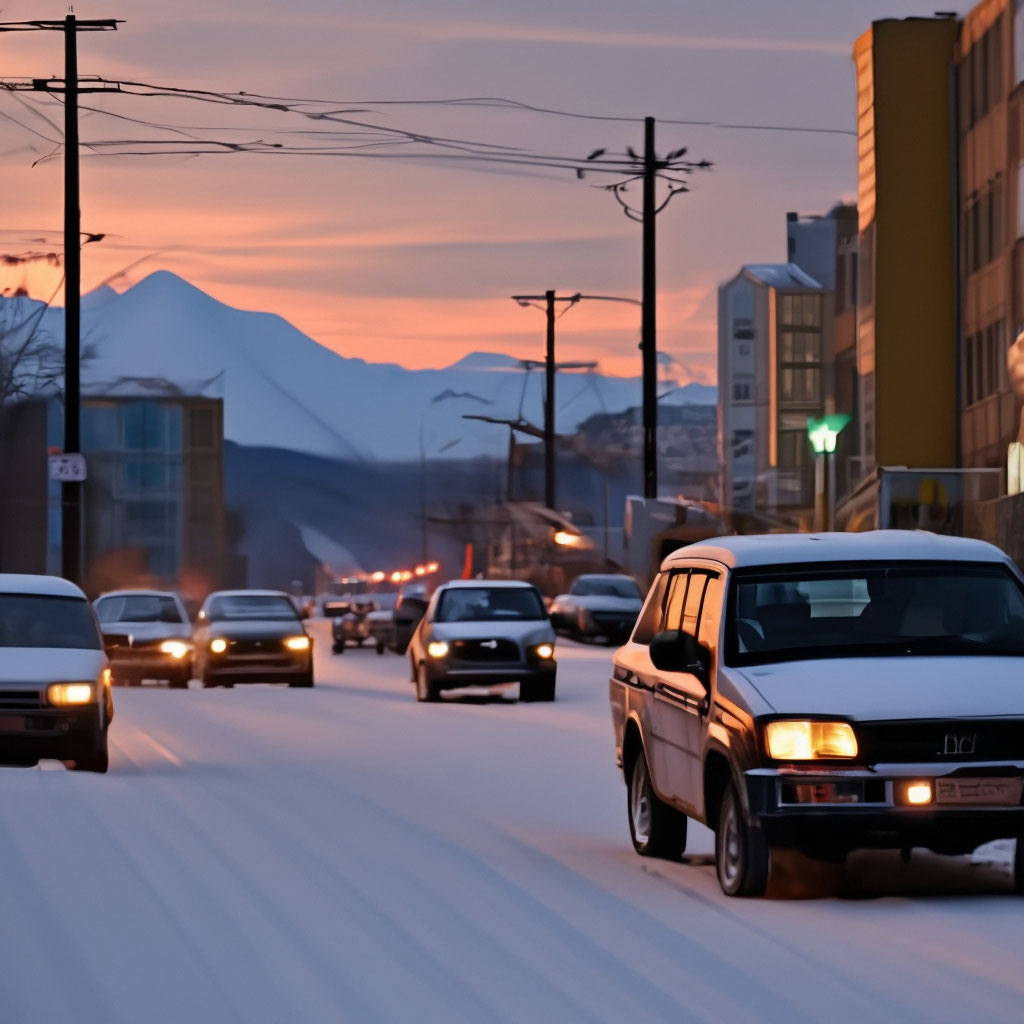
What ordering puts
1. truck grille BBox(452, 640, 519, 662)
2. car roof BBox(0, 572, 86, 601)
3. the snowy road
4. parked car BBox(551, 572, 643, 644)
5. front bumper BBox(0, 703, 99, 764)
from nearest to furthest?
the snowy road, front bumper BBox(0, 703, 99, 764), car roof BBox(0, 572, 86, 601), truck grille BBox(452, 640, 519, 662), parked car BBox(551, 572, 643, 644)

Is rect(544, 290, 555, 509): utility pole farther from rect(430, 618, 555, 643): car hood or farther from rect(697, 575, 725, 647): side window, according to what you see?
rect(697, 575, 725, 647): side window

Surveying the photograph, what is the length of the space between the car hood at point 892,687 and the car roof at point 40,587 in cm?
1013

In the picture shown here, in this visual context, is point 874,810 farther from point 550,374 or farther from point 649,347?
point 550,374

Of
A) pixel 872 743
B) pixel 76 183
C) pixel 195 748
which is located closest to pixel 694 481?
pixel 76 183

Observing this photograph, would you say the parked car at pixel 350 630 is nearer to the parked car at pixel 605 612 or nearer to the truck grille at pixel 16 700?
the parked car at pixel 605 612

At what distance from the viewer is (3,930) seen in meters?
9.99

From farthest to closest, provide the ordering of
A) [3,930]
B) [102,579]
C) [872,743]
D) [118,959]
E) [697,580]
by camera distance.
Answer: [102,579] < [697,580] < [872,743] < [3,930] < [118,959]

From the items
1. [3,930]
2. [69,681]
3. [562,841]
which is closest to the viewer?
[3,930]

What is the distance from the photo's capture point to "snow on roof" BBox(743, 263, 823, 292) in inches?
4104

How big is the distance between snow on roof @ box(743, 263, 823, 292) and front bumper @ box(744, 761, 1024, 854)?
9393 cm

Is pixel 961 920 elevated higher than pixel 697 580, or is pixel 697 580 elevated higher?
pixel 697 580

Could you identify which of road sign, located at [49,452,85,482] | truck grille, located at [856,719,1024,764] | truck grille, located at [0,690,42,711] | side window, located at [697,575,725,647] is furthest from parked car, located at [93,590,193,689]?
truck grille, located at [856,719,1024,764]

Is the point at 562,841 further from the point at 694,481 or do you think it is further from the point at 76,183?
the point at 694,481

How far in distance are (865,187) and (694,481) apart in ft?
439
